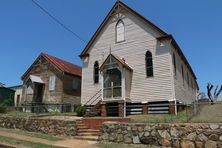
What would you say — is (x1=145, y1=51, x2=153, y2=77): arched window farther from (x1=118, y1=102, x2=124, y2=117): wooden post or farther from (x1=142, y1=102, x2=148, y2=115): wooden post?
(x1=118, y1=102, x2=124, y2=117): wooden post

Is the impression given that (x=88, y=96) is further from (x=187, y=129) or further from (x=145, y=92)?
(x=187, y=129)

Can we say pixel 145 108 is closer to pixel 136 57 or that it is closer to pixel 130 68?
pixel 130 68

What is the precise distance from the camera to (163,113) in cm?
1962

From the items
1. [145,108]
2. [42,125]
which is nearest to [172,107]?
[145,108]

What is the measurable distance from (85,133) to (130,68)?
8.72 m

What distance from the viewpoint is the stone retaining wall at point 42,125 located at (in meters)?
15.9

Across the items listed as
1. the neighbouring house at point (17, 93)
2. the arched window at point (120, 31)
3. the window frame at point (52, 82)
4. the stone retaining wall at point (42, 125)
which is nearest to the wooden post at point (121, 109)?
the stone retaining wall at point (42, 125)

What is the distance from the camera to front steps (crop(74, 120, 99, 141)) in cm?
1417

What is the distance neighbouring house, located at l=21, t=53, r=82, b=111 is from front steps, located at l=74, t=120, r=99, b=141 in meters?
12.9

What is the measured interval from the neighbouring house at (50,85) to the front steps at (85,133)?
12948 mm

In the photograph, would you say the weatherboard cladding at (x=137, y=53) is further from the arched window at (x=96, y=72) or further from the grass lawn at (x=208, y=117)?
the grass lawn at (x=208, y=117)

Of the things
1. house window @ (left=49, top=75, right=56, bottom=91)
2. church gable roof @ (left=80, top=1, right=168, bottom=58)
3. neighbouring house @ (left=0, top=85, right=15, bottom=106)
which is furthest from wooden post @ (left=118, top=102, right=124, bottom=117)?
neighbouring house @ (left=0, top=85, right=15, bottom=106)

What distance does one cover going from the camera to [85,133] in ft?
50.0

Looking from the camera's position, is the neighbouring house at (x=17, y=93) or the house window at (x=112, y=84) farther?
the neighbouring house at (x=17, y=93)
